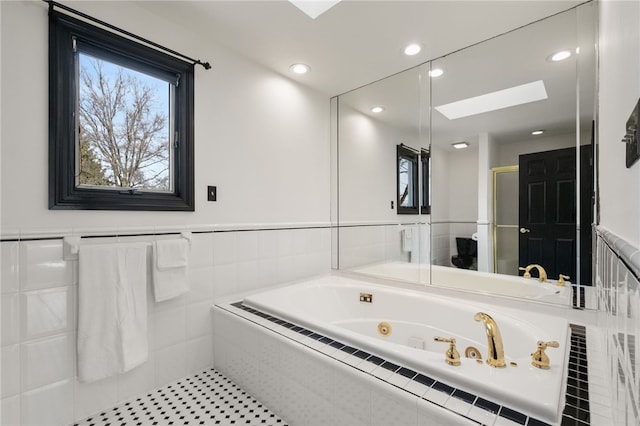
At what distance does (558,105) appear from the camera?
6.01ft

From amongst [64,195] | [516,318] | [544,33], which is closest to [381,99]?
[544,33]

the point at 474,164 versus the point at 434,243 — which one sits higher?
the point at 474,164

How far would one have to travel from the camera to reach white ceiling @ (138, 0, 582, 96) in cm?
163

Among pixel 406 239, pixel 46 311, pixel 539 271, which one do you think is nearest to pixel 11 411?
pixel 46 311

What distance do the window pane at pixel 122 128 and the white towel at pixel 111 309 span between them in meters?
0.41

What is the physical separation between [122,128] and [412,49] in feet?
6.51

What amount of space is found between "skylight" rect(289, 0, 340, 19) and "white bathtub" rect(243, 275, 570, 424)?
1.77 m

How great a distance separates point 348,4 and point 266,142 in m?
1.09

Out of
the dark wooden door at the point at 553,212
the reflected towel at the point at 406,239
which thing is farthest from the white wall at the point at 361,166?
the dark wooden door at the point at 553,212

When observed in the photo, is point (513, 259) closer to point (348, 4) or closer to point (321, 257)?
point (321, 257)

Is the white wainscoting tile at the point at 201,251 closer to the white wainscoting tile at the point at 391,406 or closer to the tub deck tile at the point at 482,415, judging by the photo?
the white wainscoting tile at the point at 391,406

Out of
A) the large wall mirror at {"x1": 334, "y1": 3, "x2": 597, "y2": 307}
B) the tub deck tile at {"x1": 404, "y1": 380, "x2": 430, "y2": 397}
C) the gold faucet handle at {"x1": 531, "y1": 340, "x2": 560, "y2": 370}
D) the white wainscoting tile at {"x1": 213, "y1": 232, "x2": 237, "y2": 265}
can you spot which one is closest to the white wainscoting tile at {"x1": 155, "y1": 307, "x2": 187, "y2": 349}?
the white wainscoting tile at {"x1": 213, "y1": 232, "x2": 237, "y2": 265}

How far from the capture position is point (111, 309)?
146 cm

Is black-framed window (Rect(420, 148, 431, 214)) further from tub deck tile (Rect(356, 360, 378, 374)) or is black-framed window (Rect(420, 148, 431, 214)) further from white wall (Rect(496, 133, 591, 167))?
tub deck tile (Rect(356, 360, 378, 374))
